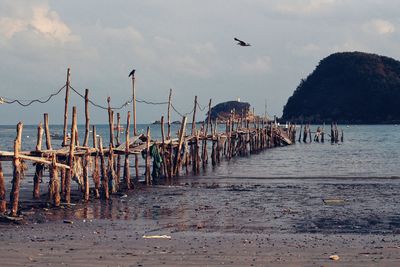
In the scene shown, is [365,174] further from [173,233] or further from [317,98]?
[317,98]

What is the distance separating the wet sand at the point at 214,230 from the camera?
1017 cm

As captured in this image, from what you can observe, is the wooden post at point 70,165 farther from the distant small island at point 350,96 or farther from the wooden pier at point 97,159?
the distant small island at point 350,96

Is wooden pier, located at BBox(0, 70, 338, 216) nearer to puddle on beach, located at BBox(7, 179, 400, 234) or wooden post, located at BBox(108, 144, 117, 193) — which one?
wooden post, located at BBox(108, 144, 117, 193)

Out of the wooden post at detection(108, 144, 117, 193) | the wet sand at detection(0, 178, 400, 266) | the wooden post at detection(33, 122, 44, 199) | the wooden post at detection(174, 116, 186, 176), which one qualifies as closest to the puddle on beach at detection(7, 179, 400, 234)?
the wet sand at detection(0, 178, 400, 266)

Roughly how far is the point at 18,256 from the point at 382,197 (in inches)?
491

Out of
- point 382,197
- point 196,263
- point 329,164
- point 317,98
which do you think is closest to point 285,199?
point 382,197

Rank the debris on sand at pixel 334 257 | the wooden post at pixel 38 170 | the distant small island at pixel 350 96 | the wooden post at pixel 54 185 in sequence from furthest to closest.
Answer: the distant small island at pixel 350 96, the wooden post at pixel 38 170, the wooden post at pixel 54 185, the debris on sand at pixel 334 257

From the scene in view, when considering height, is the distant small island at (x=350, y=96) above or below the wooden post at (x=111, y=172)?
above

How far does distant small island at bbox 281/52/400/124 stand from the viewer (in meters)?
133

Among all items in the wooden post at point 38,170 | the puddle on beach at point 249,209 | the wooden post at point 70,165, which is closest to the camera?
the puddle on beach at point 249,209

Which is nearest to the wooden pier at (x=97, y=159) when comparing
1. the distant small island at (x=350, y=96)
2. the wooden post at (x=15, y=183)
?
the wooden post at (x=15, y=183)

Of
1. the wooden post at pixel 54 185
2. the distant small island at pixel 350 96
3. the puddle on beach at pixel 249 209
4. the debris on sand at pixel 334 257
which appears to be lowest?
the puddle on beach at pixel 249 209

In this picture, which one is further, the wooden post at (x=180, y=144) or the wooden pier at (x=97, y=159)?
the wooden post at (x=180, y=144)

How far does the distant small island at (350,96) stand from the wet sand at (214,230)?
114313 mm
